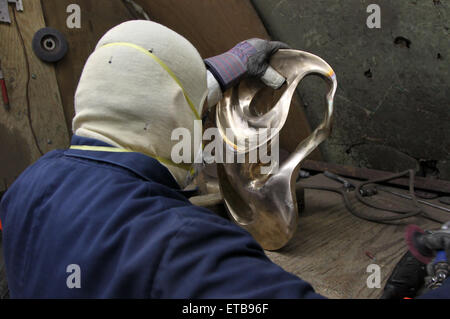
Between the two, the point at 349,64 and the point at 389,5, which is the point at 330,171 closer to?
the point at 349,64

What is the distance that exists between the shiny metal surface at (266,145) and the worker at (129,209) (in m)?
0.41

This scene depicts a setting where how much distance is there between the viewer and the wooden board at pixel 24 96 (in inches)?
66.7

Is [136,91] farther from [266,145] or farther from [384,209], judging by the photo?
[384,209]

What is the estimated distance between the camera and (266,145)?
1.16 meters

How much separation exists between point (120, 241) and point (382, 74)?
1.49m

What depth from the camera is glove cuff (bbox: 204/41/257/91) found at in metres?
1.11

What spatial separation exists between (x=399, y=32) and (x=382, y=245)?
2.94 ft

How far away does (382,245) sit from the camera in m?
1.17

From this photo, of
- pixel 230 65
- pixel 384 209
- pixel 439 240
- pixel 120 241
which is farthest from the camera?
pixel 384 209

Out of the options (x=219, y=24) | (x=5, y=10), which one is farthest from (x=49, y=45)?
(x=219, y=24)

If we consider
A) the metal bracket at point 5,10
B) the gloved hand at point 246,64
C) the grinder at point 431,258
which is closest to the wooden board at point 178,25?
the metal bracket at point 5,10

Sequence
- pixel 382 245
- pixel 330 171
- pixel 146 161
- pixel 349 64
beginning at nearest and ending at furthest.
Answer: pixel 146 161
pixel 382 245
pixel 349 64
pixel 330 171

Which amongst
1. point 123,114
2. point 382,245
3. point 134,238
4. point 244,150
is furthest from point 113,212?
point 382,245

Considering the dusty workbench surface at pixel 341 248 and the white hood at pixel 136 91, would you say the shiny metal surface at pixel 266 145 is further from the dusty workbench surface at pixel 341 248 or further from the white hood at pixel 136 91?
the white hood at pixel 136 91
